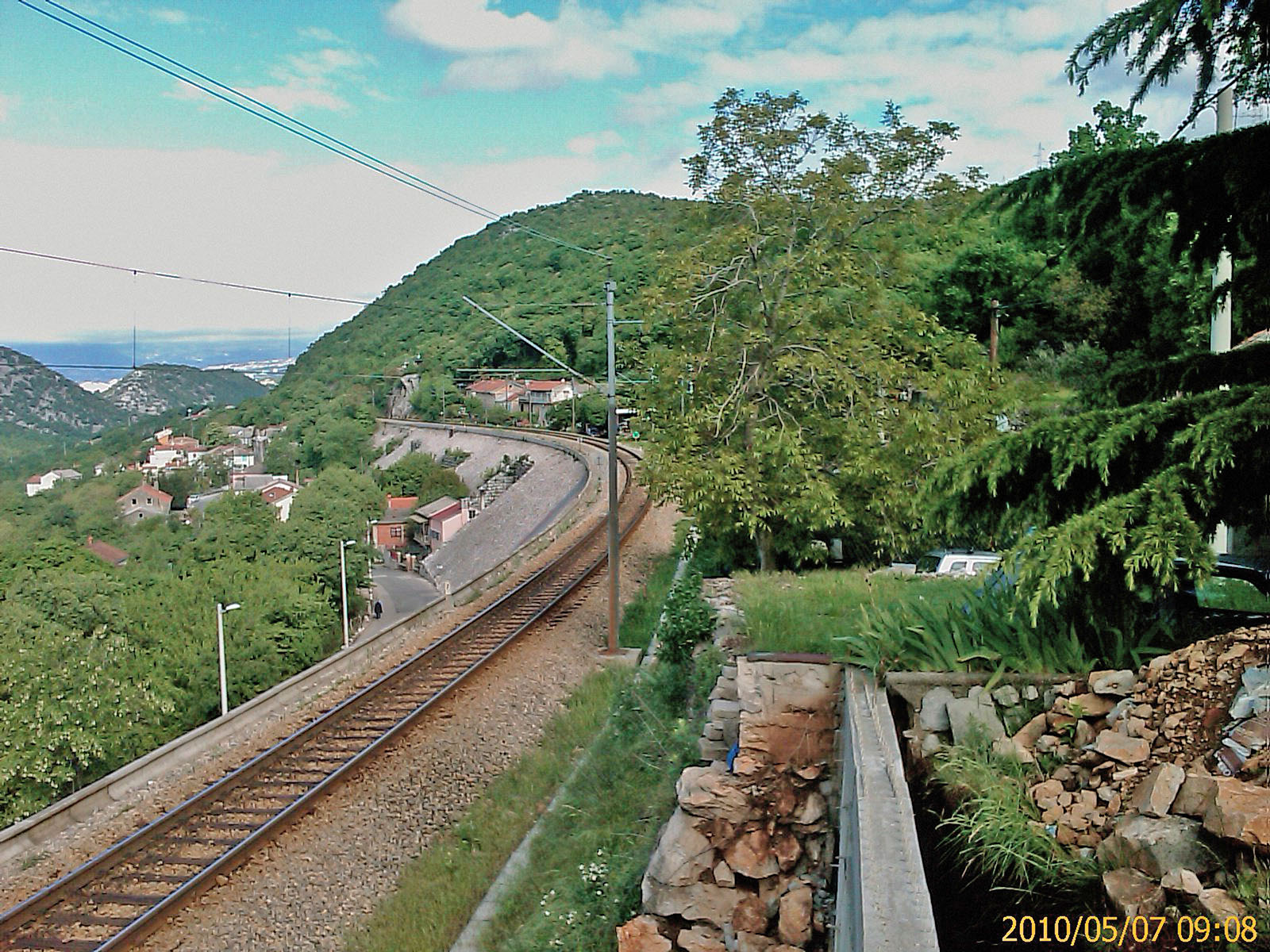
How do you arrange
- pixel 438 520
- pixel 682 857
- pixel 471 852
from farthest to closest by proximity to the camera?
pixel 438 520, pixel 471 852, pixel 682 857

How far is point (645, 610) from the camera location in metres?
18.7

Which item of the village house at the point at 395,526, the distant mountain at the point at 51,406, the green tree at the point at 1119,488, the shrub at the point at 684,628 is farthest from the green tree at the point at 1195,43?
the distant mountain at the point at 51,406

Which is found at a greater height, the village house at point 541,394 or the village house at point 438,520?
the village house at point 541,394

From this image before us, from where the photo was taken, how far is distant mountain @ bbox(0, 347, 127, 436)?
4203 inches

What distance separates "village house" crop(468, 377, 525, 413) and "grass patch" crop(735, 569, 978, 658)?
85378mm

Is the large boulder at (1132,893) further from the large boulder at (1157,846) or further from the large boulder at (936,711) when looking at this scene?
the large boulder at (936,711)

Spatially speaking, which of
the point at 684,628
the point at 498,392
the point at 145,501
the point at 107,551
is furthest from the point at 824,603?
the point at 498,392

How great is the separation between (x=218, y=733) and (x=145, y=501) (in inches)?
3338

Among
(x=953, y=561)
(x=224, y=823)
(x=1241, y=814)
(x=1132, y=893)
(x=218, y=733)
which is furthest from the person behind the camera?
(x=953, y=561)

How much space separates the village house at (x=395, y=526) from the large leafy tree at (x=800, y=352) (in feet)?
201

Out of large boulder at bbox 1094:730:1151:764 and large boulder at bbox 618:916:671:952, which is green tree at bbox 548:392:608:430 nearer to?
large boulder at bbox 618:916:671:952

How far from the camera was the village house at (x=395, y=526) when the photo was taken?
74481mm

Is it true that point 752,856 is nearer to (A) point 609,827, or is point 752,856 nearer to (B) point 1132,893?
(A) point 609,827

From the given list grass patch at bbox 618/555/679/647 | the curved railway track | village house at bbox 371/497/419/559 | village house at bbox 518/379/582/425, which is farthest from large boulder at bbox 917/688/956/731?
village house at bbox 518/379/582/425
